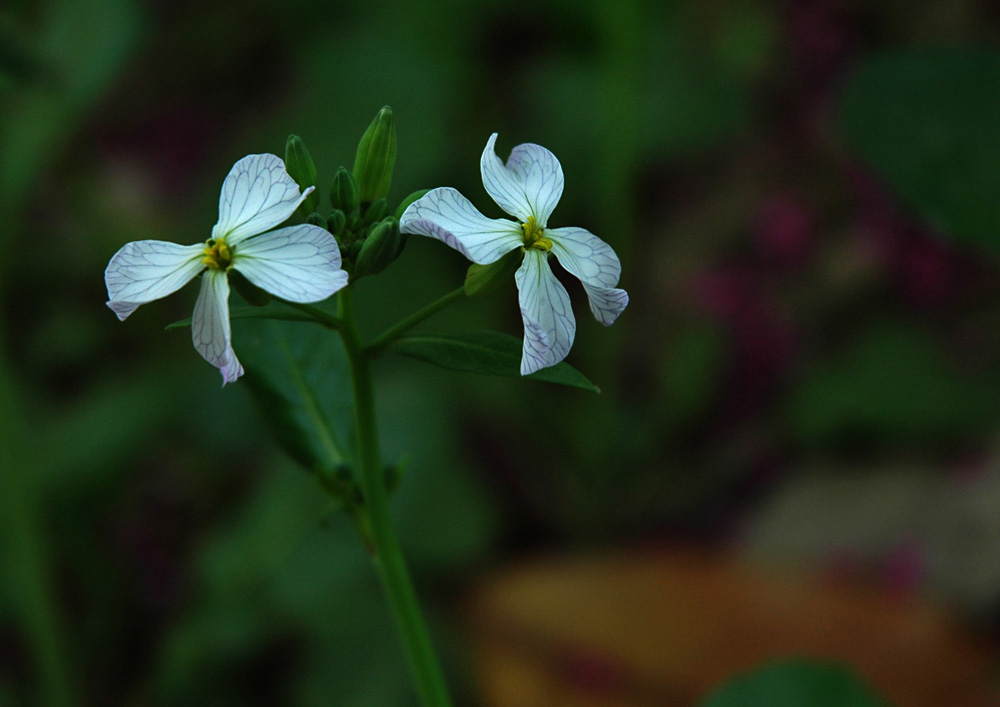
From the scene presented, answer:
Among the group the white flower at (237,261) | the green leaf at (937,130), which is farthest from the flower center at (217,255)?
the green leaf at (937,130)

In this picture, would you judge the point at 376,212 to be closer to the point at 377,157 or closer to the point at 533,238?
the point at 377,157

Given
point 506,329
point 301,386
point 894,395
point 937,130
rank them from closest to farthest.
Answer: point 301,386, point 937,130, point 894,395, point 506,329

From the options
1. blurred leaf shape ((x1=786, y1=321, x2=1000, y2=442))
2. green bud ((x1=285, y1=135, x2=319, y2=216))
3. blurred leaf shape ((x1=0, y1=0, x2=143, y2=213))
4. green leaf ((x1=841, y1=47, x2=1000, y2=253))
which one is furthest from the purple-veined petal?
blurred leaf shape ((x1=786, y1=321, x2=1000, y2=442))

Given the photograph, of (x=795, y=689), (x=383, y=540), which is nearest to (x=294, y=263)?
(x=383, y=540)

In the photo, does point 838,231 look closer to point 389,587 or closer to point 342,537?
point 342,537

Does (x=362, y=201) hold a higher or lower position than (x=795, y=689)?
higher

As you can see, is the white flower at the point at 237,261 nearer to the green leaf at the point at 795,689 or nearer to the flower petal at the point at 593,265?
the flower petal at the point at 593,265

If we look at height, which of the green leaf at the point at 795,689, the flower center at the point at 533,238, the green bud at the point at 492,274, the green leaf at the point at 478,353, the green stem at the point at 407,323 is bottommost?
the green leaf at the point at 795,689
